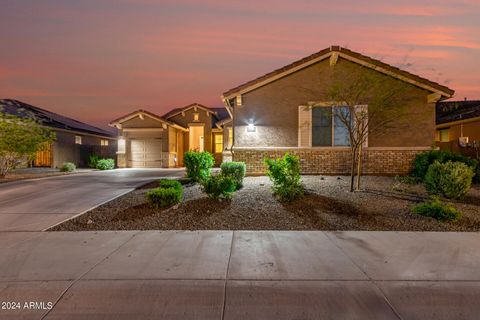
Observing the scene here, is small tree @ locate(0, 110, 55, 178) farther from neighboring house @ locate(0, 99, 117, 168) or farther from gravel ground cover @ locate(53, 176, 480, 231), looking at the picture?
gravel ground cover @ locate(53, 176, 480, 231)

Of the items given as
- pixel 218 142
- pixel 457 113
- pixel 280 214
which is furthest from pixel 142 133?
pixel 457 113

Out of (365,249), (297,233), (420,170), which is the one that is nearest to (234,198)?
(297,233)

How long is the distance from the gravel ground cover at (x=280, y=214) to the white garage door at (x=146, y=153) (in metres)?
13.5

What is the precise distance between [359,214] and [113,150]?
25.6 meters

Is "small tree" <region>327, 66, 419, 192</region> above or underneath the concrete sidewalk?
above

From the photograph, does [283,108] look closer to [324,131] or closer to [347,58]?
[324,131]

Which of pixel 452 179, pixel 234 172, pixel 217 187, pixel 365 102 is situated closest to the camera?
pixel 217 187

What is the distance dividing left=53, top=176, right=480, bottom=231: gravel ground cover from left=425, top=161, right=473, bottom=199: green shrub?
31 cm

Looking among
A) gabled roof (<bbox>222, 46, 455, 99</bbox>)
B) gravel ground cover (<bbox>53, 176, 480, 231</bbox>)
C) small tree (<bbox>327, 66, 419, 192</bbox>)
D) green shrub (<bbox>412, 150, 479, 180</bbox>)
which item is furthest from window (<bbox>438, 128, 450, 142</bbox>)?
gravel ground cover (<bbox>53, 176, 480, 231</bbox>)

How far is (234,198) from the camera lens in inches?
309

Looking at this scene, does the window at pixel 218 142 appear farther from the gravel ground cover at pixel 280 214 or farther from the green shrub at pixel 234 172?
the gravel ground cover at pixel 280 214

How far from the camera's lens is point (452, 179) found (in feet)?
24.5

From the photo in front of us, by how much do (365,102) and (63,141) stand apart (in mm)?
Answer: 20707

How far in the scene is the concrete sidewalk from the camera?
2967 millimetres
